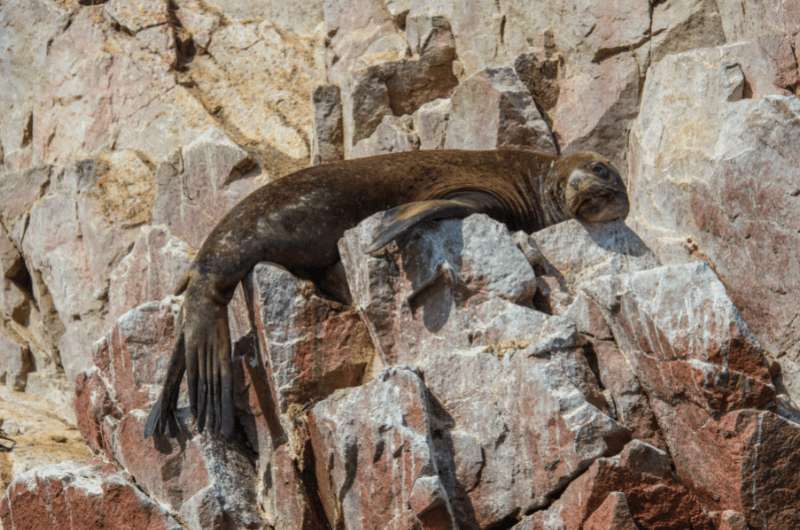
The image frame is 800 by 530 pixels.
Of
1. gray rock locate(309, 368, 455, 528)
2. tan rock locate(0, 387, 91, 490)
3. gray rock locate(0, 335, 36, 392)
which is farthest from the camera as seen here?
gray rock locate(0, 335, 36, 392)

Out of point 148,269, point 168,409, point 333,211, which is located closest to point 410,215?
point 333,211

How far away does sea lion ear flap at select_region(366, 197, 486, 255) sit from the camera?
24.5 ft

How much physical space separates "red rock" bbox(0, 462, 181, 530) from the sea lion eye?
3.35 meters

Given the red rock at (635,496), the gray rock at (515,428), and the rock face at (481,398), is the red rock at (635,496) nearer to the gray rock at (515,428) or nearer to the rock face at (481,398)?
the rock face at (481,398)

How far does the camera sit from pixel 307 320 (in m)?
7.73

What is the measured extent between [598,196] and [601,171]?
9.1 inches

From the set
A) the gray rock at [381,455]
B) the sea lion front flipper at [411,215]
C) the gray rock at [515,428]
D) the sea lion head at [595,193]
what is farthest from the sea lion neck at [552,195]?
the gray rock at [381,455]

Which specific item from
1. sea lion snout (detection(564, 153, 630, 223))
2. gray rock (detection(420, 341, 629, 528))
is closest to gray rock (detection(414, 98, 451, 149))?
sea lion snout (detection(564, 153, 630, 223))

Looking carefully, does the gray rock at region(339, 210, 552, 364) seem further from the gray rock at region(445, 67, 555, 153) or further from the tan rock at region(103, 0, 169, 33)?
the tan rock at region(103, 0, 169, 33)

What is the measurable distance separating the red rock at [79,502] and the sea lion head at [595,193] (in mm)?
3117

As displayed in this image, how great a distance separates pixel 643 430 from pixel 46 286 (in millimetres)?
5968

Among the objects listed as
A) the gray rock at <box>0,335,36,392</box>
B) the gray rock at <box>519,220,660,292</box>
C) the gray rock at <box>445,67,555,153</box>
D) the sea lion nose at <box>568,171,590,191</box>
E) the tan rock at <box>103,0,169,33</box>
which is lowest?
the gray rock at <box>519,220,660,292</box>

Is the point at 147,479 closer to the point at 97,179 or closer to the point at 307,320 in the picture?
the point at 307,320

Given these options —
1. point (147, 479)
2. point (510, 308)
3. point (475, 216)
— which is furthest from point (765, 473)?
point (147, 479)
